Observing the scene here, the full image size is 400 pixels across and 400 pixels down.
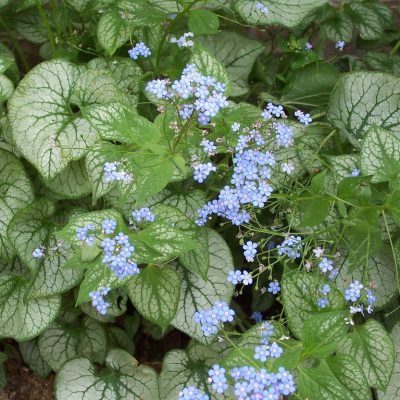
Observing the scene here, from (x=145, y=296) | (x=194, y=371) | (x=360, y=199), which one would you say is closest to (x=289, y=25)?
(x=360, y=199)

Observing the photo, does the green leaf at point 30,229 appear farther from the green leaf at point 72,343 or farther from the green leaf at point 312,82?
the green leaf at point 312,82

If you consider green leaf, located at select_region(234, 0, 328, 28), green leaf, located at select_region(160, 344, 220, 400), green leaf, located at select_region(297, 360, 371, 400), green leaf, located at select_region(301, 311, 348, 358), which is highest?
green leaf, located at select_region(234, 0, 328, 28)

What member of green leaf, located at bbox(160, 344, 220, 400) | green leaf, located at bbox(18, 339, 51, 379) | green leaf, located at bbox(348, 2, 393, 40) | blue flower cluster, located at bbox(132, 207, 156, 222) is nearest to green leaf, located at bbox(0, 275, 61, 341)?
green leaf, located at bbox(18, 339, 51, 379)

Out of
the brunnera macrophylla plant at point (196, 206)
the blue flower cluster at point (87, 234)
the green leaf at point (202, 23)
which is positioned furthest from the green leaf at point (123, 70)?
the blue flower cluster at point (87, 234)

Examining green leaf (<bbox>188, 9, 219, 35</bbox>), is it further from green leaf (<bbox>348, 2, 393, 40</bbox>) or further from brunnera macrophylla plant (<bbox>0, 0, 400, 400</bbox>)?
green leaf (<bbox>348, 2, 393, 40</bbox>)

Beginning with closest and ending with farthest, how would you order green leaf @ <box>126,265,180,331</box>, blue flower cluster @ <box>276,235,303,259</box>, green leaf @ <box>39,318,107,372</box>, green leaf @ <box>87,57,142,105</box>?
1. blue flower cluster @ <box>276,235,303,259</box>
2. green leaf @ <box>126,265,180,331</box>
3. green leaf @ <box>87,57,142,105</box>
4. green leaf @ <box>39,318,107,372</box>

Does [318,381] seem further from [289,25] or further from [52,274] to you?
[289,25]
